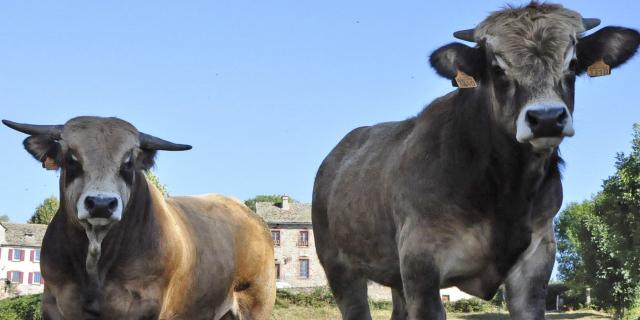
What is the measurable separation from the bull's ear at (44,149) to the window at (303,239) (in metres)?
83.6

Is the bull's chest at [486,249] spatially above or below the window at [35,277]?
below

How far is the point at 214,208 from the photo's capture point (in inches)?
566

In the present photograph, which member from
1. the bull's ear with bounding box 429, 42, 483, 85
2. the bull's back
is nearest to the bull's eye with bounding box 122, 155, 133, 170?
the bull's back

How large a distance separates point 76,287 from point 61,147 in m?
1.57

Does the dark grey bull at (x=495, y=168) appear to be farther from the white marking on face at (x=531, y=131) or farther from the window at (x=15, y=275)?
the window at (x=15, y=275)

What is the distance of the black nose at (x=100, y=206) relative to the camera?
905cm

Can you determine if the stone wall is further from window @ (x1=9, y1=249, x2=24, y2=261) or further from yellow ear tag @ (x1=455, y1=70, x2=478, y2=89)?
yellow ear tag @ (x1=455, y1=70, x2=478, y2=89)

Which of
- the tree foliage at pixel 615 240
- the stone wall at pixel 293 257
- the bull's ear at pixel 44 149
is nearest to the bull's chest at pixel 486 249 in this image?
the bull's ear at pixel 44 149

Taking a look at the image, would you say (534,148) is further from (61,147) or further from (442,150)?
(61,147)

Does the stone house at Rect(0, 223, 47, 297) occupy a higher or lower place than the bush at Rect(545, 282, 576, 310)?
higher

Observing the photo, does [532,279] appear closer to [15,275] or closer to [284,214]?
[284,214]

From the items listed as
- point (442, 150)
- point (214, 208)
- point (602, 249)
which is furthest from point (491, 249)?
point (602, 249)

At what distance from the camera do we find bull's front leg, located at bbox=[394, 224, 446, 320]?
6.89 m

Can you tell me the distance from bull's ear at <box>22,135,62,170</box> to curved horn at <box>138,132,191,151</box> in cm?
96
